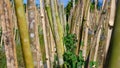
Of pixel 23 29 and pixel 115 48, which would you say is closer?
pixel 115 48

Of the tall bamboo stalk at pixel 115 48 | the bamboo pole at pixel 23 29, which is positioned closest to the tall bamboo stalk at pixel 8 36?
the bamboo pole at pixel 23 29

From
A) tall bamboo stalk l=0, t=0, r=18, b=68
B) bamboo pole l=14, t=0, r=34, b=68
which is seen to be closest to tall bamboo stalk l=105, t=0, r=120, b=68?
bamboo pole l=14, t=0, r=34, b=68

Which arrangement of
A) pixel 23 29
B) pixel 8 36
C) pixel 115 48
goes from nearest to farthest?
pixel 115 48 < pixel 23 29 < pixel 8 36

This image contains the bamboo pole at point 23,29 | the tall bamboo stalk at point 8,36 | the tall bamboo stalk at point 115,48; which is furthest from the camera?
the tall bamboo stalk at point 8,36

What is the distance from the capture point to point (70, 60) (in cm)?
134

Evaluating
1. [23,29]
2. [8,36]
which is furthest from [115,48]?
[8,36]

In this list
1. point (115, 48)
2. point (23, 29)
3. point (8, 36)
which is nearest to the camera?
point (115, 48)

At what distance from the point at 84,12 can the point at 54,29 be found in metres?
0.30

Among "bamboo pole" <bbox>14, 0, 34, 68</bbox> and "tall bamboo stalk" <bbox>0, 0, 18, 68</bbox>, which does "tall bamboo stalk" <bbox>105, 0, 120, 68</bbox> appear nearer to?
"bamboo pole" <bbox>14, 0, 34, 68</bbox>

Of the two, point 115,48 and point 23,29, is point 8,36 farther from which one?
point 115,48

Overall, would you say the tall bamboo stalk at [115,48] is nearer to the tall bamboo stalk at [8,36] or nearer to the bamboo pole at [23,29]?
the bamboo pole at [23,29]

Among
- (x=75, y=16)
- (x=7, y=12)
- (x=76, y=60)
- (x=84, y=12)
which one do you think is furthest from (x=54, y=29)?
(x=76, y=60)

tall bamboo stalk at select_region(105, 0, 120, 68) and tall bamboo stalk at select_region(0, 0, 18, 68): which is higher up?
tall bamboo stalk at select_region(105, 0, 120, 68)

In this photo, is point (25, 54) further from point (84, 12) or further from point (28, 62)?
point (84, 12)
